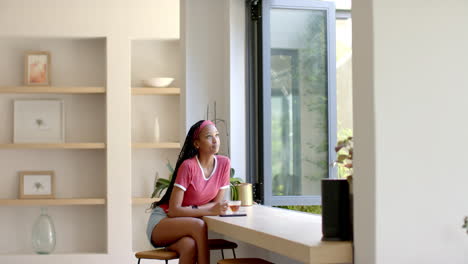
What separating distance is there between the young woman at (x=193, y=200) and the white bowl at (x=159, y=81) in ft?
7.98

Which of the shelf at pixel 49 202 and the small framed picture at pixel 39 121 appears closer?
the shelf at pixel 49 202

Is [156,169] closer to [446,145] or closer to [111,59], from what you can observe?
[111,59]

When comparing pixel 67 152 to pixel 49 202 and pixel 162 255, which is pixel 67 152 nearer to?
pixel 49 202

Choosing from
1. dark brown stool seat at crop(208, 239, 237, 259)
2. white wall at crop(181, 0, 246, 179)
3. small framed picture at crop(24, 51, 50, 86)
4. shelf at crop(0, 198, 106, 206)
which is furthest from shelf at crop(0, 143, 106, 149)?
dark brown stool seat at crop(208, 239, 237, 259)

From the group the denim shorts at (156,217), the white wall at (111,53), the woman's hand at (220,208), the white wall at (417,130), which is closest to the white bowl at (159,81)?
the white wall at (111,53)

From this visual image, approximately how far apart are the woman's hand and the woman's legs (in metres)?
0.11

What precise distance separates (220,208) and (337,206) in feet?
4.73

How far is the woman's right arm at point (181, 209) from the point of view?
4.70 meters

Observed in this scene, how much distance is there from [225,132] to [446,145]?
303 centimetres

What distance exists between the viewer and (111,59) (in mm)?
7367

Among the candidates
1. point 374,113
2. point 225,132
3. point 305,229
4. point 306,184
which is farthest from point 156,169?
point 374,113

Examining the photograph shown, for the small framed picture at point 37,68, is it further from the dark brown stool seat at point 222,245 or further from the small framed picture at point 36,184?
the dark brown stool seat at point 222,245

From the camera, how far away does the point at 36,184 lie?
7.52 metres

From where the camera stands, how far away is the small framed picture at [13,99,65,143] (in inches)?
295
